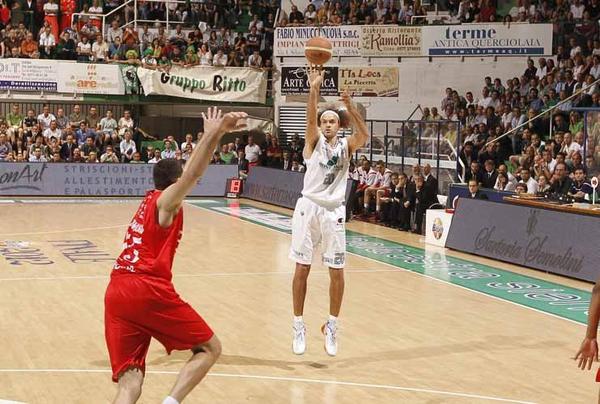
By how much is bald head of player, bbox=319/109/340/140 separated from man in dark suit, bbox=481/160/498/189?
11596 millimetres

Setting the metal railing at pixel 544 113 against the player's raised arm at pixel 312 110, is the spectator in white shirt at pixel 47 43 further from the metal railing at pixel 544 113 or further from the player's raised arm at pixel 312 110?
the player's raised arm at pixel 312 110

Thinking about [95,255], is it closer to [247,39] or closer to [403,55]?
[403,55]

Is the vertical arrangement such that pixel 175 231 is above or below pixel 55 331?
above

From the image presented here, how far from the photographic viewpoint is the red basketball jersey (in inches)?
249

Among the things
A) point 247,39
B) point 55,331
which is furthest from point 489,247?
point 247,39

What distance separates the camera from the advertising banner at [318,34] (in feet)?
98.0

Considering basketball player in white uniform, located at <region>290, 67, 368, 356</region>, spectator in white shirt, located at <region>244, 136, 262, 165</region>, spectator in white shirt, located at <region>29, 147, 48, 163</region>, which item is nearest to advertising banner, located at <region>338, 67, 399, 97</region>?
spectator in white shirt, located at <region>244, 136, 262, 165</region>

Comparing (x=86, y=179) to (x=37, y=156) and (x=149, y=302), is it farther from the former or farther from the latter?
(x=149, y=302)

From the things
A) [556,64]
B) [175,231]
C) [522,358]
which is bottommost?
[522,358]

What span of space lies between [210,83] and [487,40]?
889 centimetres

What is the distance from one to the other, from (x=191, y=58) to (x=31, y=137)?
6156mm

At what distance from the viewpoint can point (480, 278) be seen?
15.2 meters

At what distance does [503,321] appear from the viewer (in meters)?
11.9

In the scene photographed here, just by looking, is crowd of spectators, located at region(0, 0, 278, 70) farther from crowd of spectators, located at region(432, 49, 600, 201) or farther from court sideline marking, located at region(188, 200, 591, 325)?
court sideline marking, located at region(188, 200, 591, 325)
